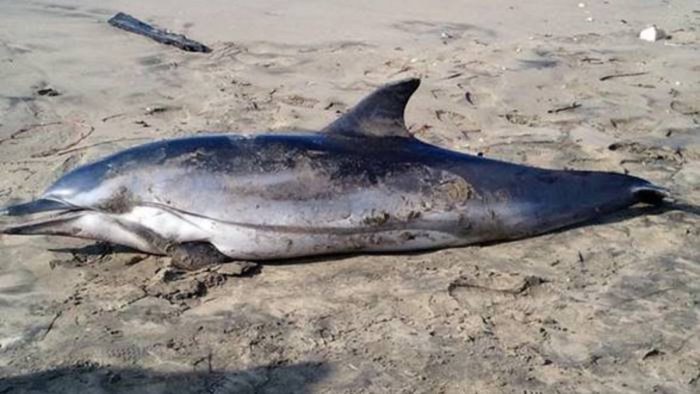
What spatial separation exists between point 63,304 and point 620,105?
5185mm

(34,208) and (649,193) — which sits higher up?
(649,193)

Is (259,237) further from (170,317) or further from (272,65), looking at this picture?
(272,65)

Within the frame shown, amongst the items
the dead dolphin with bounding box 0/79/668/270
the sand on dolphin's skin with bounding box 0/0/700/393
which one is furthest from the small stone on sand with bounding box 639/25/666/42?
the dead dolphin with bounding box 0/79/668/270

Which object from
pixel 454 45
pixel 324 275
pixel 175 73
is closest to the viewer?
pixel 324 275

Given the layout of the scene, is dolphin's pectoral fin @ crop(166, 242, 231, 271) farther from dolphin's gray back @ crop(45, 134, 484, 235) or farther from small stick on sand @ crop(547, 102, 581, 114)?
small stick on sand @ crop(547, 102, 581, 114)

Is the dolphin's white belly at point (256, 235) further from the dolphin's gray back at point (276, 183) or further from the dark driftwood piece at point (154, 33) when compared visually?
the dark driftwood piece at point (154, 33)

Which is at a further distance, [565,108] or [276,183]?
[565,108]

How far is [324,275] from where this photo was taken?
4.00m

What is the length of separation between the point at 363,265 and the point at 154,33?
223 inches

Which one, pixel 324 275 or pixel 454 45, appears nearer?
pixel 324 275

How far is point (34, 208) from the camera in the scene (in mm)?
4227

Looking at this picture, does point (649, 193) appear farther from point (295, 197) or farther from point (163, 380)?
point (163, 380)

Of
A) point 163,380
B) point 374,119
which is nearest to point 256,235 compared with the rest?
point 374,119

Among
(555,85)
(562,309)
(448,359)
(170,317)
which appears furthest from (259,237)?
(555,85)
